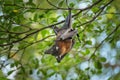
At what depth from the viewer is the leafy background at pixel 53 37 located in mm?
3047

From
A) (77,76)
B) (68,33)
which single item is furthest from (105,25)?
(68,33)

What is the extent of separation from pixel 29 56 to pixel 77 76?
0.64m

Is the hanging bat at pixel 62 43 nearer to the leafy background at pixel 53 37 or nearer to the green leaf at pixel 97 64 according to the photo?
the leafy background at pixel 53 37

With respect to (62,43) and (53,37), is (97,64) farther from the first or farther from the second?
(62,43)

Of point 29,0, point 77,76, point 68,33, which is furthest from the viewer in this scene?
point 77,76

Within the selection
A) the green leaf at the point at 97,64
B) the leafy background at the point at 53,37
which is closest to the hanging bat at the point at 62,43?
the leafy background at the point at 53,37

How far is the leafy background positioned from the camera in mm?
3047

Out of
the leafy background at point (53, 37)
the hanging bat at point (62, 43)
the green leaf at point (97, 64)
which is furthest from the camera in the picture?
the green leaf at point (97, 64)

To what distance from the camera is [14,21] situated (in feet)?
10.2

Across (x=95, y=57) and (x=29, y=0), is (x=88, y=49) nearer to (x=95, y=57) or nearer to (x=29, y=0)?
(x=95, y=57)

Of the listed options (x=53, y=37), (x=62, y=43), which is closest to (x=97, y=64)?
(x=53, y=37)

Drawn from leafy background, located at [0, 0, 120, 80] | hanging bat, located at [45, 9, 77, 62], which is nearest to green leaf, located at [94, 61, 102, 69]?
leafy background, located at [0, 0, 120, 80]

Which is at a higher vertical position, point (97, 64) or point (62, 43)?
point (97, 64)

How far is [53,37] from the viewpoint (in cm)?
379
